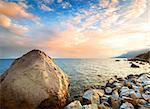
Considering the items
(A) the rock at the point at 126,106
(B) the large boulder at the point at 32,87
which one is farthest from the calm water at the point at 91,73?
(A) the rock at the point at 126,106

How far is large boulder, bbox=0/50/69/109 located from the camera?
28.6ft

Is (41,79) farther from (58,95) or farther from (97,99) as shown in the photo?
(97,99)

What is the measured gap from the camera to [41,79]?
918cm

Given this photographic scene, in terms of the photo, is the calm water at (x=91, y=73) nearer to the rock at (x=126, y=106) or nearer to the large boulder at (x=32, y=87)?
the large boulder at (x=32, y=87)

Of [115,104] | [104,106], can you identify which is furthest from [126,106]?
[104,106]

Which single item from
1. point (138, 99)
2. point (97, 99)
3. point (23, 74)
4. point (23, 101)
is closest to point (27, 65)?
point (23, 74)

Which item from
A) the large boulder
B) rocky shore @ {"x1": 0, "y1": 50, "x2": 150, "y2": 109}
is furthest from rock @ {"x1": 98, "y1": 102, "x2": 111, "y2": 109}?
the large boulder

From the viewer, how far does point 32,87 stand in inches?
349

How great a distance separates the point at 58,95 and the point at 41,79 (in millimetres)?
1182

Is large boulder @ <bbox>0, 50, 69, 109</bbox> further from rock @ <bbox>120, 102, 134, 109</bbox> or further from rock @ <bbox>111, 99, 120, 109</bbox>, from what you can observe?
rock @ <bbox>120, 102, 134, 109</bbox>

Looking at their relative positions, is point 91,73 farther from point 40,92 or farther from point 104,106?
point 40,92

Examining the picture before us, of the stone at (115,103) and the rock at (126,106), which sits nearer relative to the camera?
the rock at (126,106)

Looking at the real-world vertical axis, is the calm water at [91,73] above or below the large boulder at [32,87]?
below

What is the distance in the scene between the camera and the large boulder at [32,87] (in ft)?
28.6
